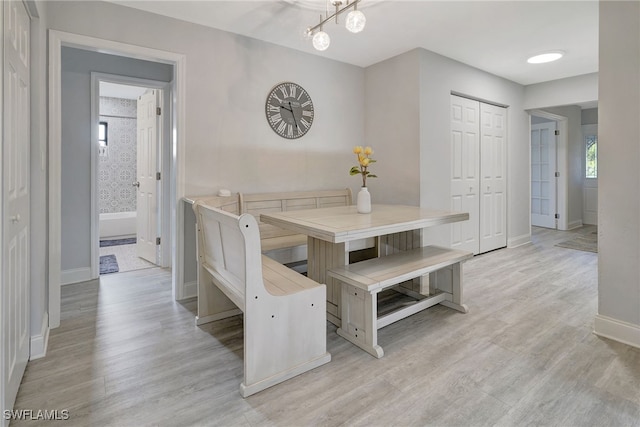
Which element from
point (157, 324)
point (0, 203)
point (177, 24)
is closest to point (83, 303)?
point (157, 324)

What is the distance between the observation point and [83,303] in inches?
110

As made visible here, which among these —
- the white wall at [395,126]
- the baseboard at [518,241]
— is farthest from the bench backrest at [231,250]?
the baseboard at [518,241]

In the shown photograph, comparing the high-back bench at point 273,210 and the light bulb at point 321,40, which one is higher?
the light bulb at point 321,40

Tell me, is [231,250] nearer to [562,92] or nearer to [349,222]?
[349,222]

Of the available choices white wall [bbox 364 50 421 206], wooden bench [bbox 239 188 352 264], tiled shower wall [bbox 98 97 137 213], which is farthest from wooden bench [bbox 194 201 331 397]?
tiled shower wall [bbox 98 97 137 213]

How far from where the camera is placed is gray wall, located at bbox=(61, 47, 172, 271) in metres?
3.32

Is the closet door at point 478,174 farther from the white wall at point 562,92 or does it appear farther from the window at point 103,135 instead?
the window at point 103,135

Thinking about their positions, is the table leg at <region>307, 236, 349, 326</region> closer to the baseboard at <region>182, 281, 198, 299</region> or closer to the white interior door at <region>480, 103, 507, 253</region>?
the baseboard at <region>182, 281, 198, 299</region>

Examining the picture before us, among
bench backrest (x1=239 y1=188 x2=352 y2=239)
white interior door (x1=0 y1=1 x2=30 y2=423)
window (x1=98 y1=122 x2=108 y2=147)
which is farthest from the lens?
window (x1=98 y1=122 x2=108 y2=147)

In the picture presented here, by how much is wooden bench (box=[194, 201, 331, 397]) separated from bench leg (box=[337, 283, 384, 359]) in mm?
271

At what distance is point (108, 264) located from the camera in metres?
4.00

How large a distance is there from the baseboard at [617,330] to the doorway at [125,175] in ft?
13.6

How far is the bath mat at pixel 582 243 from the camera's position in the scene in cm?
466

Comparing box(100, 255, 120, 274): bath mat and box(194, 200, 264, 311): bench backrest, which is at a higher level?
box(194, 200, 264, 311): bench backrest
